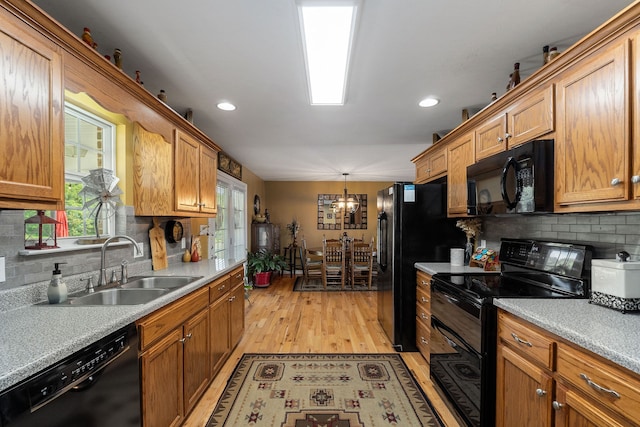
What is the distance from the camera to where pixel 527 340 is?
135 cm

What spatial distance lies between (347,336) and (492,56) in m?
2.81

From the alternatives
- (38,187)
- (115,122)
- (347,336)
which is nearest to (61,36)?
(38,187)

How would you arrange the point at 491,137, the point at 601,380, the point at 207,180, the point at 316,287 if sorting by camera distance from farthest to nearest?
the point at 316,287
the point at 207,180
the point at 491,137
the point at 601,380

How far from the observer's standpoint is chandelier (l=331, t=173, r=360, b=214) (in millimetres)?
6745

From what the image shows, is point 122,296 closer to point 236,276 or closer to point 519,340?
point 236,276

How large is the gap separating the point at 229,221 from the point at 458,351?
3807 mm

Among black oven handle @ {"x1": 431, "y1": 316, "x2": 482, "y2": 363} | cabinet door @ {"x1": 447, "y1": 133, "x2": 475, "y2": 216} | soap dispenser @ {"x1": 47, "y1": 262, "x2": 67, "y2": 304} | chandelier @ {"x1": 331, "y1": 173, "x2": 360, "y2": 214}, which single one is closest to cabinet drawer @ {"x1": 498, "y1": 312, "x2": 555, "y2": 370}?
black oven handle @ {"x1": 431, "y1": 316, "x2": 482, "y2": 363}

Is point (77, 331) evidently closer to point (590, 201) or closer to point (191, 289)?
point (191, 289)

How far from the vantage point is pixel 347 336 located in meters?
3.21

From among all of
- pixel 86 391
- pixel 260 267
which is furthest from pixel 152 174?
pixel 260 267

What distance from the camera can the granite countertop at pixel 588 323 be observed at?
96 centimetres

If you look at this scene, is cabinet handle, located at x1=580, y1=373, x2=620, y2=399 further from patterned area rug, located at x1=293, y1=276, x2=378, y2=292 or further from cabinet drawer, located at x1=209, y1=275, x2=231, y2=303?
patterned area rug, located at x1=293, y1=276, x2=378, y2=292

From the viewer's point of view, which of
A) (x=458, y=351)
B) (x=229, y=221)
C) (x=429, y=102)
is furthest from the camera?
(x=229, y=221)

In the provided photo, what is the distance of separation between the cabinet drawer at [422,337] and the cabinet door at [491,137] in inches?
60.0
